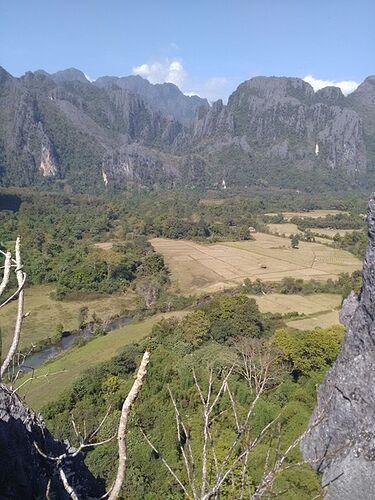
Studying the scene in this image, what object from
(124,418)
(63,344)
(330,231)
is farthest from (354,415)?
(330,231)

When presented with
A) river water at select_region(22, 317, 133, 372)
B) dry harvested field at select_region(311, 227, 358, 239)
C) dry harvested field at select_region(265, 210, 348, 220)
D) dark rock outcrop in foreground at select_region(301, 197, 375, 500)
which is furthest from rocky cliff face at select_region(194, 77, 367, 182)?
dark rock outcrop in foreground at select_region(301, 197, 375, 500)

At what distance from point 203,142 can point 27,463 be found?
17567 cm

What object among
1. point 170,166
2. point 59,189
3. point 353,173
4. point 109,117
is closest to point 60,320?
point 59,189

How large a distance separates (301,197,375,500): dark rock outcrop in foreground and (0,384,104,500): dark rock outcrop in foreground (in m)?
4.99

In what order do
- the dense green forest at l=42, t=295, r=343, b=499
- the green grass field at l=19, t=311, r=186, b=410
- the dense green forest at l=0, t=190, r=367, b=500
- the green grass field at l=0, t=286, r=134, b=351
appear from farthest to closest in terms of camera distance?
the green grass field at l=0, t=286, r=134, b=351 → the green grass field at l=19, t=311, r=186, b=410 → the dense green forest at l=42, t=295, r=343, b=499 → the dense green forest at l=0, t=190, r=367, b=500

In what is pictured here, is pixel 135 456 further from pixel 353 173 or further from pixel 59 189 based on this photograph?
pixel 353 173

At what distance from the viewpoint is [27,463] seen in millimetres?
6625

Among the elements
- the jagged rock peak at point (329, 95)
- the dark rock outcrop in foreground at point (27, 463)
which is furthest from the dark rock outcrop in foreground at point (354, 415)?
the jagged rock peak at point (329, 95)

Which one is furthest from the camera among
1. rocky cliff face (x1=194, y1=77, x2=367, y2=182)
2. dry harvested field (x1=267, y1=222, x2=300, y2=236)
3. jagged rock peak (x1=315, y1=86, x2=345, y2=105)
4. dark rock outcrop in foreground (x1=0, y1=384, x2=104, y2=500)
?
jagged rock peak (x1=315, y1=86, x2=345, y2=105)

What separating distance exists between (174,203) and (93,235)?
1209 inches

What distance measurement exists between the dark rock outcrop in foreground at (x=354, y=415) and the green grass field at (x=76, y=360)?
1241cm

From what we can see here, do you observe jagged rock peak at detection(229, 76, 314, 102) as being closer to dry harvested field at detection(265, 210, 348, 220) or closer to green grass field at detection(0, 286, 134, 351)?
dry harvested field at detection(265, 210, 348, 220)

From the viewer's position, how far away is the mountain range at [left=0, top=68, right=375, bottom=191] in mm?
139750

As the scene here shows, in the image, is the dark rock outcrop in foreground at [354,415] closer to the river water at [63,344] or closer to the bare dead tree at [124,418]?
the bare dead tree at [124,418]
